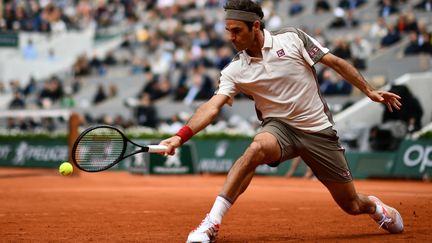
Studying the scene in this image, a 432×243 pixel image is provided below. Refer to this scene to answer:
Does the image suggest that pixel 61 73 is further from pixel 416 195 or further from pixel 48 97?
pixel 416 195

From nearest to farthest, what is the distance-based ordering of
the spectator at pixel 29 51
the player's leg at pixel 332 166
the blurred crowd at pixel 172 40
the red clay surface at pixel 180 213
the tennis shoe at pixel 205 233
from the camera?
the tennis shoe at pixel 205 233
the player's leg at pixel 332 166
the red clay surface at pixel 180 213
the blurred crowd at pixel 172 40
the spectator at pixel 29 51

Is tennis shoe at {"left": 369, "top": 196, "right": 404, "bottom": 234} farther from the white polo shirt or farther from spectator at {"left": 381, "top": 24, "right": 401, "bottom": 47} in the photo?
spectator at {"left": 381, "top": 24, "right": 401, "bottom": 47}

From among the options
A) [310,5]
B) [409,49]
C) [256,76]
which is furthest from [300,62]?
[310,5]

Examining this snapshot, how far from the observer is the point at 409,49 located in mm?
25031

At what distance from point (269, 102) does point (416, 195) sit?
742cm

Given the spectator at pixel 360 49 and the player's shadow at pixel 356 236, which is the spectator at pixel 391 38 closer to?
the spectator at pixel 360 49

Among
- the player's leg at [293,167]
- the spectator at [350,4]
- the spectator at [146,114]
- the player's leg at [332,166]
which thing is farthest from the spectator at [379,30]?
the player's leg at [332,166]

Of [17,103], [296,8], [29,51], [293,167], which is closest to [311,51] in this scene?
[293,167]

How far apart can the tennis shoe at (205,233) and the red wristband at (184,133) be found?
738 millimetres

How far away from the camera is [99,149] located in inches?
313

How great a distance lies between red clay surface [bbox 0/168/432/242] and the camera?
8531 millimetres

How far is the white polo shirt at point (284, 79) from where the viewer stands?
8.08 m

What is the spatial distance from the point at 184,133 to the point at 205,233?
0.95m

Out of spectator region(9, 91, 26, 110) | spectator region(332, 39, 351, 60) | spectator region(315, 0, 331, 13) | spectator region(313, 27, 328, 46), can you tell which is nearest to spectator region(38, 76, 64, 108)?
spectator region(9, 91, 26, 110)
